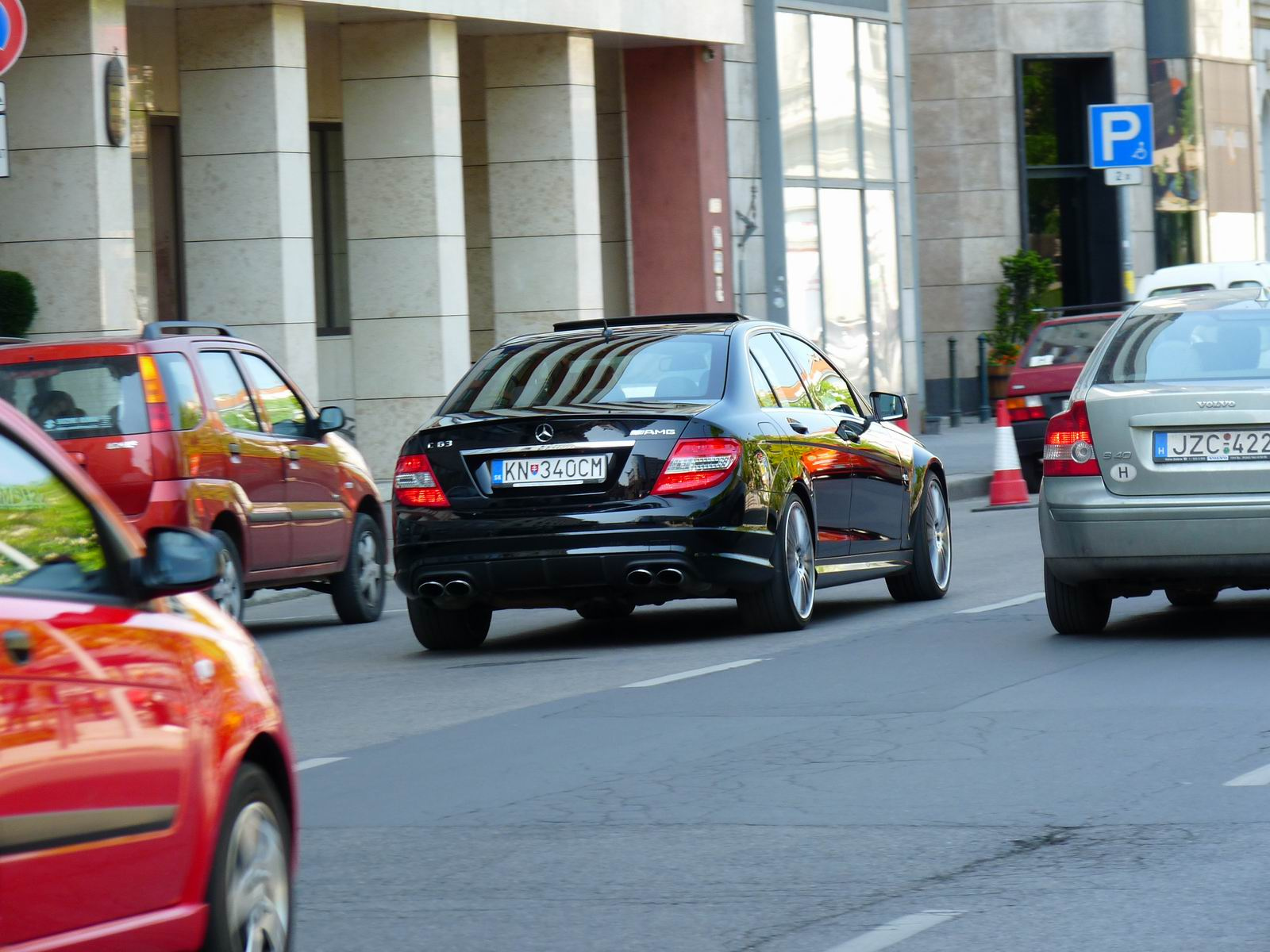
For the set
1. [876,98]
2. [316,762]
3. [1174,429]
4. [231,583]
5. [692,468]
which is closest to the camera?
[316,762]

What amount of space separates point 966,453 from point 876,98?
5654 mm

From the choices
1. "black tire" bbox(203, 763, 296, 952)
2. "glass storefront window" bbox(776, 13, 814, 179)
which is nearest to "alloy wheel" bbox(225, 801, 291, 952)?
"black tire" bbox(203, 763, 296, 952)

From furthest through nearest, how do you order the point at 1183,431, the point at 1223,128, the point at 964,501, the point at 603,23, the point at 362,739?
1. the point at 1223,128
2. the point at 603,23
3. the point at 964,501
4. the point at 1183,431
5. the point at 362,739

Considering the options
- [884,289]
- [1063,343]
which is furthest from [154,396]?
[884,289]

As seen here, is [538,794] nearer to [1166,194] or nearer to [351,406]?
[351,406]

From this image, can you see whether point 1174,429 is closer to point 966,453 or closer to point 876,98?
point 966,453

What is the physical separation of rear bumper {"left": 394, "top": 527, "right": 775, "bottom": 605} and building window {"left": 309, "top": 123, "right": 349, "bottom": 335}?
592 inches

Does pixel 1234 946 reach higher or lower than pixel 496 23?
lower

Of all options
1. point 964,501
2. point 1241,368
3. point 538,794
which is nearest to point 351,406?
point 964,501

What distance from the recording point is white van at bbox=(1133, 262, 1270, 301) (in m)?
24.7

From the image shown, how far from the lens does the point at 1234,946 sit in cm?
547

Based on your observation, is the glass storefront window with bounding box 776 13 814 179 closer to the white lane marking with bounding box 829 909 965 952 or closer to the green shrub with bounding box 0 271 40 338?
the green shrub with bounding box 0 271 40 338

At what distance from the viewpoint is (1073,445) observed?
11094mm

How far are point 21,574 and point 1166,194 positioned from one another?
122ft
